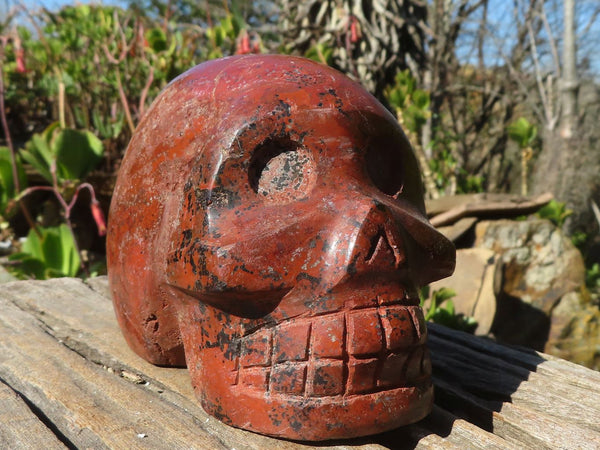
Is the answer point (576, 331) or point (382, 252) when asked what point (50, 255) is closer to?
point (382, 252)


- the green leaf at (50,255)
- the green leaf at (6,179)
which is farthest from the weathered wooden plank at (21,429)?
the green leaf at (6,179)

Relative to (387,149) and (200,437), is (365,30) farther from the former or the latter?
(200,437)

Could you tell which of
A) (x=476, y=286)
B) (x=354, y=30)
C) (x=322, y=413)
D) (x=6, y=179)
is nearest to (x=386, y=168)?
(x=322, y=413)

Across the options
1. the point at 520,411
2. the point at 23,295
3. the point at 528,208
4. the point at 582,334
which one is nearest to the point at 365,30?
the point at 528,208

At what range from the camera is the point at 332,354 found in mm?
1155

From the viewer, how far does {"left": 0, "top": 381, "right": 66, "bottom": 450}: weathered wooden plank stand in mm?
1172

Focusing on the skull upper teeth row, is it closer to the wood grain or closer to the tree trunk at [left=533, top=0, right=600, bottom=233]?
the wood grain

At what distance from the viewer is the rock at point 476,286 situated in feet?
10.5

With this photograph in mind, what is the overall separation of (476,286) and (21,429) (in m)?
2.63

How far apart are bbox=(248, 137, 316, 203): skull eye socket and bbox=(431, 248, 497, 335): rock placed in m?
2.21

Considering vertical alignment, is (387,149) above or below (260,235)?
above

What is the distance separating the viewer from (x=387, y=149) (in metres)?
1.37

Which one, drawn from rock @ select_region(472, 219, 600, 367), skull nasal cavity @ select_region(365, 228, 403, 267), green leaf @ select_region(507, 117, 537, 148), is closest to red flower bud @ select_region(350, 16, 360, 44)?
rock @ select_region(472, 219, 600, 367)

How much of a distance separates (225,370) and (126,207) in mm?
515
